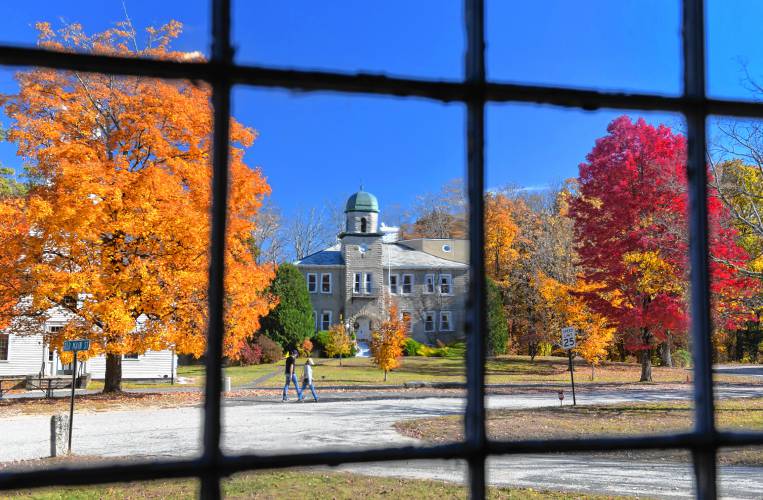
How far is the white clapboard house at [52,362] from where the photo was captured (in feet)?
69.2

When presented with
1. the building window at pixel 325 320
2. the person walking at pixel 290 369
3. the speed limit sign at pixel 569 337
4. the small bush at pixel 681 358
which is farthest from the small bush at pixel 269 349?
the speed limit sign at pixel 569 337

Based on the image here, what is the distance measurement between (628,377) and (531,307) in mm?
6386

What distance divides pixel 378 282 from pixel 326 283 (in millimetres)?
2636

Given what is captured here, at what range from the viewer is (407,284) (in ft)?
116

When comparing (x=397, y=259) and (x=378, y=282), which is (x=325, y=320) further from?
(x=397, y=259)

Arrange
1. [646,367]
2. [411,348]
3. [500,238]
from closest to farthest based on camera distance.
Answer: [646,367], [500,238], [411,348]

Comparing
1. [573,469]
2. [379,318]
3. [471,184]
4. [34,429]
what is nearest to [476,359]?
[471,184]

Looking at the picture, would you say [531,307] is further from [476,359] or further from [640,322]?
[476,359]

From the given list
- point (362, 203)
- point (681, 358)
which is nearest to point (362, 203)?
point (362, 203)

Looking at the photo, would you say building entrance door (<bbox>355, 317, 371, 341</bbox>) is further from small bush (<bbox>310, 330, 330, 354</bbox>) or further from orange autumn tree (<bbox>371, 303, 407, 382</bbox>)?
orange autumn tree (<bbox>371, 303, 407, 382</bbox>)

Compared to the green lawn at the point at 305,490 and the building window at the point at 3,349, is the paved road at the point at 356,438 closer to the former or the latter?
the green lawn at the point at 305,490

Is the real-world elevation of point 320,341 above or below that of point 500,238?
below

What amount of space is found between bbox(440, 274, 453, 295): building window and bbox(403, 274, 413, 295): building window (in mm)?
1581

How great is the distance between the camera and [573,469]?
23.7 ft
